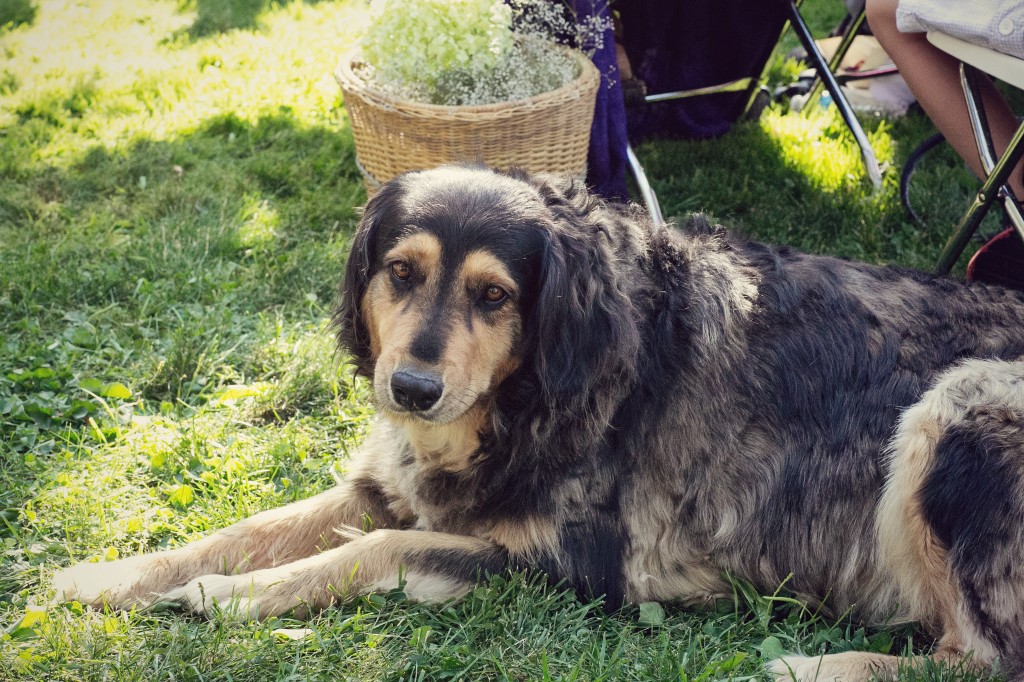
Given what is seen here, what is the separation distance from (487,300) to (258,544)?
112 cm

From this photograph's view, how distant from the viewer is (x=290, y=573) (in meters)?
2.79

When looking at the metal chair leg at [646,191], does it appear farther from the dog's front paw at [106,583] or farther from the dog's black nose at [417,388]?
the dog's front paw at [106,583]

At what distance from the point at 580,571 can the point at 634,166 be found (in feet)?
8.57

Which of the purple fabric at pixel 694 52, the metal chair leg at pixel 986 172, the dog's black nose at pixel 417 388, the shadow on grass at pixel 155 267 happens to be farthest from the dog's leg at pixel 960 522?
the purple fabric at pixel 694 52

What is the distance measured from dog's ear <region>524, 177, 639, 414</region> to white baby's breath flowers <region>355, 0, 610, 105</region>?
159 centimetres

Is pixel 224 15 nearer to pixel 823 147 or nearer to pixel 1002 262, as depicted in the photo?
pixel 823 147

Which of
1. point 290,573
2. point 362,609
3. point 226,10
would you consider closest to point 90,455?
point 290,573

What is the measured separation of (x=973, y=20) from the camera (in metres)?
3.83

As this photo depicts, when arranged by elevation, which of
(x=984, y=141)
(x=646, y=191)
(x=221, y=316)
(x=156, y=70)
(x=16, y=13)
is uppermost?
(x=984, y=141)

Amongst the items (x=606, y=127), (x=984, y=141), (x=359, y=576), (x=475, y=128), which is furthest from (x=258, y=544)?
(x=984, y=141)

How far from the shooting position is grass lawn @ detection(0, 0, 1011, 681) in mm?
2633

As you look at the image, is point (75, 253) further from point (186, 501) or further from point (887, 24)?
point (887, 24)

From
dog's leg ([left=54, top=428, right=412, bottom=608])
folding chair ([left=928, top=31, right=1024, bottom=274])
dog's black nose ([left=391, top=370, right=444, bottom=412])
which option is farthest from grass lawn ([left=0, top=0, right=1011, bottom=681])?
folding chair ([left=928, top=31, right=1024, bottom=274])

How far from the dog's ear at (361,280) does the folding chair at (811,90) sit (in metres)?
2.01
